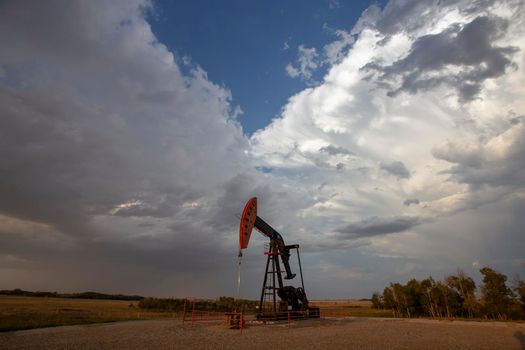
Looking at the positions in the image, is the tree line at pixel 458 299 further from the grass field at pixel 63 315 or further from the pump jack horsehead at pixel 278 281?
the pump jack horsehead at pixel 278 281

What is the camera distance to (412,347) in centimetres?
1213

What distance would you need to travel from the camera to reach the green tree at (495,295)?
33000 mm

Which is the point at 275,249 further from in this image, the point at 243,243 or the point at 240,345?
the point at 240,345

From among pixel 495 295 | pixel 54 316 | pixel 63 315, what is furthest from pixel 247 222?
pixel 495 295

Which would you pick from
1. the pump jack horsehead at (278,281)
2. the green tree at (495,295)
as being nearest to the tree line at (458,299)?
the green tree at (495,295)

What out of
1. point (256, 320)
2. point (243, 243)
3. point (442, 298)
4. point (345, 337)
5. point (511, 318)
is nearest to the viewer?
point (345, 337)

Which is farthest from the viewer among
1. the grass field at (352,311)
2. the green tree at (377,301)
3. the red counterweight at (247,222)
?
the green tree at (377,301)

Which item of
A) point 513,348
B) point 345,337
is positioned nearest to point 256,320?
point 345,337

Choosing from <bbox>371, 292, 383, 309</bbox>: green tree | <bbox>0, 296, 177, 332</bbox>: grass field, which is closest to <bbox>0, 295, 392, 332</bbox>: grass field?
<bbox>0, 296, 177, 332</bbox>: grass field

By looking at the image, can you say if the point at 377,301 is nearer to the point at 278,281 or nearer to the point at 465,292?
the point at 465,292

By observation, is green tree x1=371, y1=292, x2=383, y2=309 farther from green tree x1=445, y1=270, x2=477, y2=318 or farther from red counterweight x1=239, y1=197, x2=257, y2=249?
red counterweight x1=239, y1=197, x2=257, y2=249

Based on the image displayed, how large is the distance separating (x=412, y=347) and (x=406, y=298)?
110 ft

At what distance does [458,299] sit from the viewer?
122ft

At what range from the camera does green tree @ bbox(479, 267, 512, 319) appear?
3300 cm
